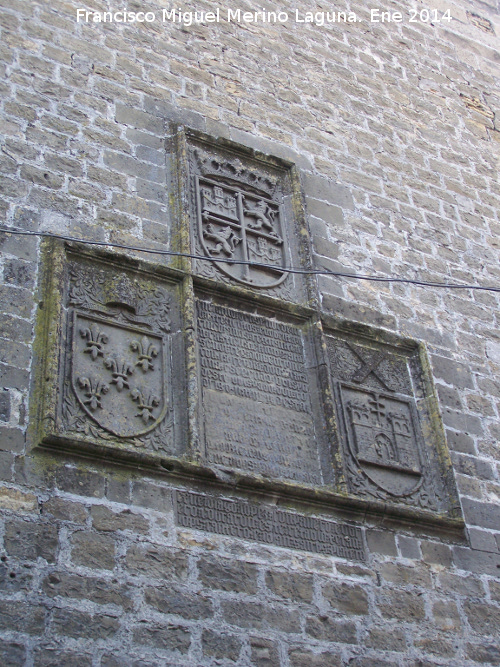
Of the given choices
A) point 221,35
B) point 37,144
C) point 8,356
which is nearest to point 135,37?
point 221,35

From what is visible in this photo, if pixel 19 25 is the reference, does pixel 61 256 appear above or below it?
below

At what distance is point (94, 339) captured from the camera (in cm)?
432

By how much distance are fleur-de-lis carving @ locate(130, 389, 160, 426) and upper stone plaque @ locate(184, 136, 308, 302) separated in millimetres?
877

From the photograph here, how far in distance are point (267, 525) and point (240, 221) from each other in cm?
185

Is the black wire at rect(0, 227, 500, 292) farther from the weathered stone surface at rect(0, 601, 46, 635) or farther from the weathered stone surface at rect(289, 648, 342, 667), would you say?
the weathered stone surface at rect(289, 648, 342, 667)

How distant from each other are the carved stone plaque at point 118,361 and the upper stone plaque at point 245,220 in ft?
1.45

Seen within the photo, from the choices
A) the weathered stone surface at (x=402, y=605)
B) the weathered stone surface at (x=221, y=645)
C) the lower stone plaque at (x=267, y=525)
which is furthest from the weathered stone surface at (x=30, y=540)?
the weathered stone surface at (x=402, y=605)

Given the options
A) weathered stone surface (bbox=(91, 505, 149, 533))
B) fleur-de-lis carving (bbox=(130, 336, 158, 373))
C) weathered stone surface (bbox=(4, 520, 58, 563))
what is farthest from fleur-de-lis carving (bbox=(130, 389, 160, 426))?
weathered stone surface (bbox=(4, 520, 58, 563))

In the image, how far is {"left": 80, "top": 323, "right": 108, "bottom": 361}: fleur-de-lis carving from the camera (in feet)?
14.0

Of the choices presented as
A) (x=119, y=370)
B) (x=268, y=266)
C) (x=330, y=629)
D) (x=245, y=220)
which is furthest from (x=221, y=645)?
(x=245, y=220)

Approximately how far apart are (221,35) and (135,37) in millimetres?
705

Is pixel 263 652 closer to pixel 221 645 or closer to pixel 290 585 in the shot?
pixel 221 645

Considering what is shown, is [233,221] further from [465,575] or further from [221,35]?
[465,575]

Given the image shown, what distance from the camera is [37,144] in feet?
16.0
